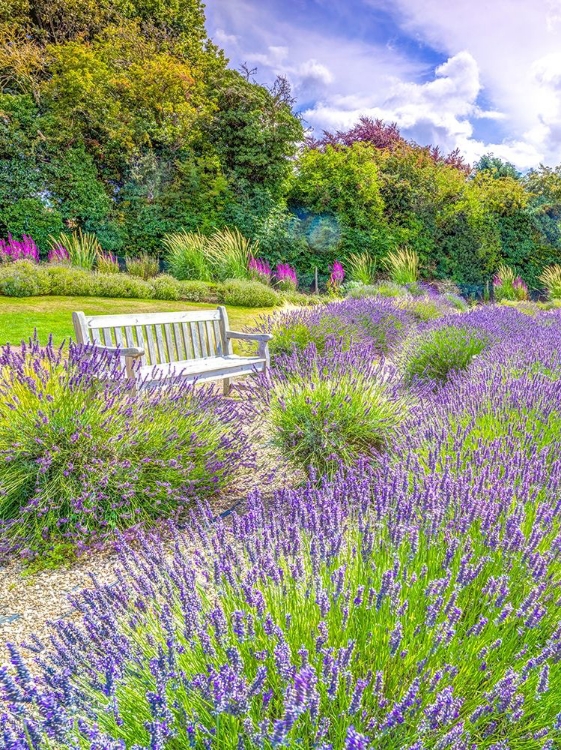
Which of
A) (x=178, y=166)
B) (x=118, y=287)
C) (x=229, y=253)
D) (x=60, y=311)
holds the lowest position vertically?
(x=60, y=311)

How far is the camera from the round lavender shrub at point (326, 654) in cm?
91

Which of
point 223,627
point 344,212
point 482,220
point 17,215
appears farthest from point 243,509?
point 482,220

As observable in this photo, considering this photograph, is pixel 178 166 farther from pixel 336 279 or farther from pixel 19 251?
pixel 336 279

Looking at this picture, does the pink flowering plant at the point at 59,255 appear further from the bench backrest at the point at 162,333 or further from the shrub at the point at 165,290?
the bench backrest at the point at 162,333

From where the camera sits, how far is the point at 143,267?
12.5m

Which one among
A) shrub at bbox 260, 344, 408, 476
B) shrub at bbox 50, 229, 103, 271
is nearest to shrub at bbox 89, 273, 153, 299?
shrub at bbox 50, 229, 103, 271

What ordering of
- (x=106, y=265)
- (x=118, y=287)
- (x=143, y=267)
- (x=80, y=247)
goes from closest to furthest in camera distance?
(x=118, y=287)
(x=106, y=265)
(x=143, y=267)
(x=80, y=247)

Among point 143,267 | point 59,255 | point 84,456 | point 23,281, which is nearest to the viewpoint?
point 84,456

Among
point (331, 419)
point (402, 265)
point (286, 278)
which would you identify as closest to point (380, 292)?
point (286, 278)

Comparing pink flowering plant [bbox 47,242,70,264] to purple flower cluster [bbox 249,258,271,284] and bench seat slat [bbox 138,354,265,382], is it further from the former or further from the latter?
bench seat slat [bbox 138,354,265,382]

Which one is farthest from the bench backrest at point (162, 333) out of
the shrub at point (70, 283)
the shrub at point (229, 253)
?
the shrub at point (229, 253)

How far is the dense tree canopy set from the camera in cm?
1331

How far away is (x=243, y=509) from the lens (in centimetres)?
298

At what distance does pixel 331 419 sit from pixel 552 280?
15.2 metres
